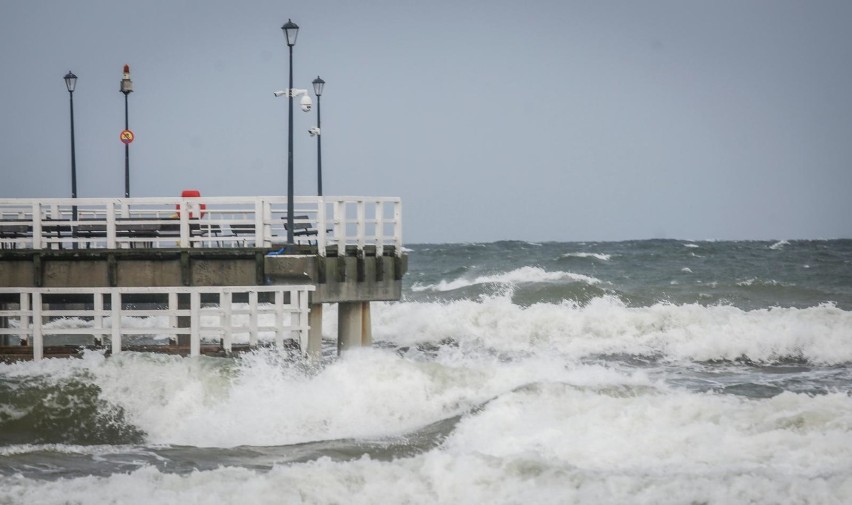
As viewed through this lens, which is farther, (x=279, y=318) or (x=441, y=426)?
(x=279, y=318)

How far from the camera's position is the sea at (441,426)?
12719 mm

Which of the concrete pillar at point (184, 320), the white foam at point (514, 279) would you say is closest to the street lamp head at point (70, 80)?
the concrete pillar at point (184, 320)

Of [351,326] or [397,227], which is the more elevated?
[397,227]

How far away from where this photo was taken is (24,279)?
65.2 feet

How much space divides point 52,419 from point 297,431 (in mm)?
4168

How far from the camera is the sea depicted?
12.7 metres

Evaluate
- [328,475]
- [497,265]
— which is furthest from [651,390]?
[497,265]

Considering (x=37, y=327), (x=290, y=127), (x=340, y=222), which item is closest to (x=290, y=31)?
(x=290, y=127)

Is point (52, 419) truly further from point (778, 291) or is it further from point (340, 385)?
point (778, 291)

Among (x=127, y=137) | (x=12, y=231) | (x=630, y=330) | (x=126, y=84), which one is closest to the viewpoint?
(x=12, y=231)

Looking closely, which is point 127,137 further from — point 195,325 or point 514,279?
point 514,279

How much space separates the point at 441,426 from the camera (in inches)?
679

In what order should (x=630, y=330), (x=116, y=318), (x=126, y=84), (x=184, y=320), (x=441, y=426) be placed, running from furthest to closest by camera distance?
(x=630, y=330) < (x=126, y=84) < (x=184, y=320) < (x=116, y=318) < (x=441, y=426)

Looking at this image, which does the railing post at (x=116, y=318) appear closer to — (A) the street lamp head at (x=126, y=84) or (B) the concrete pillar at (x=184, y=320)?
(B) the concrete pillar at (x=184, y=320)
